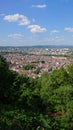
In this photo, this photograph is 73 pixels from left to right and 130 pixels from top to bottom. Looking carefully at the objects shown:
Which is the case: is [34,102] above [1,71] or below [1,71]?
below

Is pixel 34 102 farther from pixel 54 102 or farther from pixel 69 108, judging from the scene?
pixel 69 108

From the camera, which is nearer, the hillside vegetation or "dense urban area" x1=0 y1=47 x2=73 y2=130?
"dense urban area" x1=0 y1=47 x2=73 y2=130

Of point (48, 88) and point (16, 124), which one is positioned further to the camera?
point (48, 88)

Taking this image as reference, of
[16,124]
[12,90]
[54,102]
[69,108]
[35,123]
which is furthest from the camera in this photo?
[12,90]

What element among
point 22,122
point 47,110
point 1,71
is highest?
point 1,71

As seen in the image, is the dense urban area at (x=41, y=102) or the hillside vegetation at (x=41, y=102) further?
the hillside vegetation at (x=41, y=102)

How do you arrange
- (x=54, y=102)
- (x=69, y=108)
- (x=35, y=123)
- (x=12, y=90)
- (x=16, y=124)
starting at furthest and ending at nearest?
(x=12, y=90)
(x=54, y=102)
(x=69, y=108)
(x=35, y=123)
(x=16, y=124)

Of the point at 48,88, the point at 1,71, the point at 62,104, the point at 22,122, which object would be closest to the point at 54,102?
the point at 62,104
